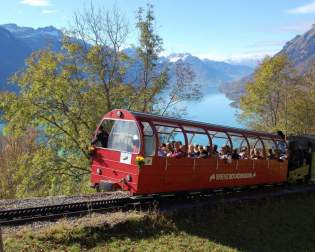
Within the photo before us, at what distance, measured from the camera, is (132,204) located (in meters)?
14.0

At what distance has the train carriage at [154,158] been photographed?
1370 cm

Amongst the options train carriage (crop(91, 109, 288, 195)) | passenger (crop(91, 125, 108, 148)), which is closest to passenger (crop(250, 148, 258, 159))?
train carriage (crop(91, 109, 288, 195))

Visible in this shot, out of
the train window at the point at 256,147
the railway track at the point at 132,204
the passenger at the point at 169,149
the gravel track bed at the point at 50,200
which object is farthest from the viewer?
the train window at the point at 256,147

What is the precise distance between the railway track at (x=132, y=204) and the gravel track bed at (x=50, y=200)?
692mm

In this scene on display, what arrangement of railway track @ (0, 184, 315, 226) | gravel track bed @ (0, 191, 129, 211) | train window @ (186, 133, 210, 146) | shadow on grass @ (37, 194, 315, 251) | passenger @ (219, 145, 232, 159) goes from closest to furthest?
shadow on grass @ (37, 194, 315, 251)
railway track @ (0, 184, 315, 226)
gravel track bed @ (0, 191, 129, 211)
train window @ (186, 133, 210, 146)
passenger @ (219, 145, 232, 159)

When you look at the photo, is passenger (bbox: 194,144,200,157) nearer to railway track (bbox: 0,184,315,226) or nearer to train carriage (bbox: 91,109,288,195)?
train carriage (bbox: 91,109,288,195)

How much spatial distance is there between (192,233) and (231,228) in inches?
72.8

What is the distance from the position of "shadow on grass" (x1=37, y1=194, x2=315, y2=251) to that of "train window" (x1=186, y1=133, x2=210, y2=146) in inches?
89.4

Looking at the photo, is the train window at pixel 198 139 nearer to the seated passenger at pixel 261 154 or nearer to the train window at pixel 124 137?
the train window at pixel 124 137

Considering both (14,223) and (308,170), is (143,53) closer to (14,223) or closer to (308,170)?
(308,170)

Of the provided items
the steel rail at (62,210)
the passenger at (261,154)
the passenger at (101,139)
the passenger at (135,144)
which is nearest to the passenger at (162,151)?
the passenger at (135,144)

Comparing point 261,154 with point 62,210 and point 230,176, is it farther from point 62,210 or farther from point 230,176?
point 62,210

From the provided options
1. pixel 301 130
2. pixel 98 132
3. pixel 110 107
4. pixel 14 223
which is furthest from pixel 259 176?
pixel 301 130

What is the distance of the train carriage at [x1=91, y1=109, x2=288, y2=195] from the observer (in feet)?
44.9
